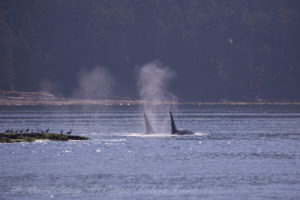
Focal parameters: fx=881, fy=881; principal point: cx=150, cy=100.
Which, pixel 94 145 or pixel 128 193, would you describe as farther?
pixel 94 145

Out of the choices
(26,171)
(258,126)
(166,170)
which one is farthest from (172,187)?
(258,126)

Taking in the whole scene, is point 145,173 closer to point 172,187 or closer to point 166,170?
point 166,170

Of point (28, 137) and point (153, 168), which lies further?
point (28, 137)

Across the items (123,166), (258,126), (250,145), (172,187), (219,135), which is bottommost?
(258,126)

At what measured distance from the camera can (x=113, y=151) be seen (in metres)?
81.4

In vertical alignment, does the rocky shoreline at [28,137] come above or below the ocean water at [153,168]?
below

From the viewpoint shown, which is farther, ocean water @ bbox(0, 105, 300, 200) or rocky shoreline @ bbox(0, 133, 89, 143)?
rocky shoreline @ bbox(0, 133, 89, 143)

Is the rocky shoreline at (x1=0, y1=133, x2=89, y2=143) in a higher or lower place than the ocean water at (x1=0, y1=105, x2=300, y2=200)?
lower

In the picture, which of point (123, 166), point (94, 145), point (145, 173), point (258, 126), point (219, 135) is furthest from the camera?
point (258, 126)

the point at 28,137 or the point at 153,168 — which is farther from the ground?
the point at 153,168

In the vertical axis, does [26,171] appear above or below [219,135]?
above

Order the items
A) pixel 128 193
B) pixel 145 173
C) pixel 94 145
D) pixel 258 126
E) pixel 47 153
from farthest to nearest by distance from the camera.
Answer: pixel 258 126
pixel 94 145
pixel 47 153
pixel 145 173
pixel 128 193

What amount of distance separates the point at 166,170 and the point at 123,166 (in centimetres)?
420

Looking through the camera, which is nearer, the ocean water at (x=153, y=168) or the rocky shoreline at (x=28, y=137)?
the ocean water at (x=153, y=168)
